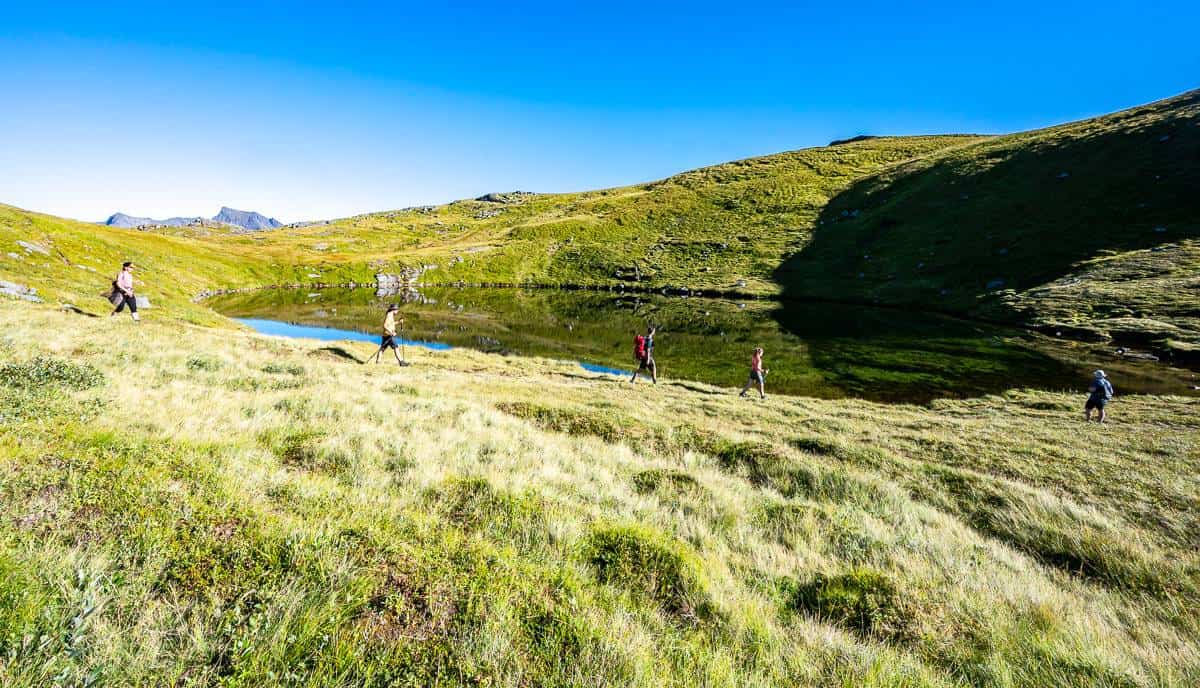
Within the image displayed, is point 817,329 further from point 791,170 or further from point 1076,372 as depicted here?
point 791,170

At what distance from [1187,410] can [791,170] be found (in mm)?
148691

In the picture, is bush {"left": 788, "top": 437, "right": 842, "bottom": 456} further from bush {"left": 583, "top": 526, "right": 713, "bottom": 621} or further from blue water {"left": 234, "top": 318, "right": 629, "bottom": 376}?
blue water {"left": 234, "top": 318, "right": 629, "bottom": 376}

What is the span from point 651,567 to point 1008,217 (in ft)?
335

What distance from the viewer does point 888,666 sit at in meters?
4.12

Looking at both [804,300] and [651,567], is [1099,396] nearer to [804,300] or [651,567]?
[651,567]

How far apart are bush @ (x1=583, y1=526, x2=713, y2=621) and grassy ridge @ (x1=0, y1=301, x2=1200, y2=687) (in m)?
0.03

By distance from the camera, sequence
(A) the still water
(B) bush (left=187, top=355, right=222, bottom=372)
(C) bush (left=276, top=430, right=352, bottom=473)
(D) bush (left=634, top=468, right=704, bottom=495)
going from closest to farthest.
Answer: (C) bush (left=276, top=430, right=352, bottom=473) → (D) bush (left=634, top=468, right=704, bottom=495) → (B) bush (left=187, top=355, right=222, bottom=372) → (A) the still water

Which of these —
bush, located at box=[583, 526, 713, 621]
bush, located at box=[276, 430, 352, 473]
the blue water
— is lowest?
the blue water

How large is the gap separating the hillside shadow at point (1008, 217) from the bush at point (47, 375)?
69.4 metres

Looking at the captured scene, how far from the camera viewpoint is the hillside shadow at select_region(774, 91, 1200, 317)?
61875 millimetres

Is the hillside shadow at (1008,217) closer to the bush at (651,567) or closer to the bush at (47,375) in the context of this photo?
the bush at (651,567)

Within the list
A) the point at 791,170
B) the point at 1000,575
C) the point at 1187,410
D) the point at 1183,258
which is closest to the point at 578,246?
the point at 791,170

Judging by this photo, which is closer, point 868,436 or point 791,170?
point 868,436

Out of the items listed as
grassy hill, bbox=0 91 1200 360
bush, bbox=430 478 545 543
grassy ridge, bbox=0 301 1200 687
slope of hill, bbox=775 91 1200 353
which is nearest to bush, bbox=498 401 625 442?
grassy ridge, bbox=0 301 1200 687
